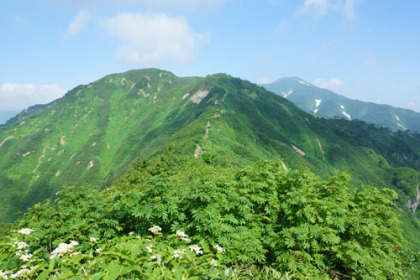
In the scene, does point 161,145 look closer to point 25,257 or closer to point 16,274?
point 25,257

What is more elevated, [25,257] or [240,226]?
[25,257]

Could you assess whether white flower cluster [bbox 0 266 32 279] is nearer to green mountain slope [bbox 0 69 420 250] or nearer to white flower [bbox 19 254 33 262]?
white flower [bbox 19 254 33 262]

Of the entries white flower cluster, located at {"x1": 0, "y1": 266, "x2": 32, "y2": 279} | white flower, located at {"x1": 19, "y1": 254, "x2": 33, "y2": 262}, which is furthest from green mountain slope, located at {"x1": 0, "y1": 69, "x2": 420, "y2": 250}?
white flower cluster, located at {"x1": 0, "y1": 266, "x2": 32, "y2": 279}

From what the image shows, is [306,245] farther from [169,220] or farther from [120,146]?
[120,146]

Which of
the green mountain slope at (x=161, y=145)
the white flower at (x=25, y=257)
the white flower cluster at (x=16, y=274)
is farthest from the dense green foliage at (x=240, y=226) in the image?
the green mountain slope at (x=161, y=145)

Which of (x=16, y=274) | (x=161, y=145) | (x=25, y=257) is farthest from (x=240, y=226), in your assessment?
(x=161, y=145)

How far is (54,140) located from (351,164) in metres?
215

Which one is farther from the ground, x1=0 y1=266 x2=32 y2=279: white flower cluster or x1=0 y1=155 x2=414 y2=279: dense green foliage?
x1=0 y1=266 x2=32 y2=279: white flower cluster

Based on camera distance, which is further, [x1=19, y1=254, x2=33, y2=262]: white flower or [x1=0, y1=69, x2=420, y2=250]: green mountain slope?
[x1=0, y1=69, x2=420, y2=250]: green mountain slope

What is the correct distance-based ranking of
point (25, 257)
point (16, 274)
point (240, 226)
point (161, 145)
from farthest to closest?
point (161, 145) → point (240, 226) → point (25, 257) → point (16, 274)

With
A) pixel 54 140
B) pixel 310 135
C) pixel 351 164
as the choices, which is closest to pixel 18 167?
pixel 54 140

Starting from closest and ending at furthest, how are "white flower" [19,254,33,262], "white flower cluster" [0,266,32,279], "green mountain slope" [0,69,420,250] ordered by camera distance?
"white flower cluster" [0,266,32,279] < "white flower" [19,254,33,262] < "green mountain slope" [0,69,420,250]

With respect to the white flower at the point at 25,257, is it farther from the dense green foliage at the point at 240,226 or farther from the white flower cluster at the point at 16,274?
the dense green foliage at the point at 240,226

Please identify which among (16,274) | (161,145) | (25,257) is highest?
(16,274)
